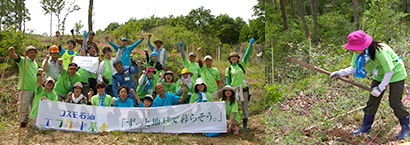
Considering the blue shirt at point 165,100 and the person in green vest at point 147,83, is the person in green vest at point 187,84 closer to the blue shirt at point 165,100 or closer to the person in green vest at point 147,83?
the blue shirt at point 165,100

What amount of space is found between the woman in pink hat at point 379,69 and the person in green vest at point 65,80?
4635 millimetres

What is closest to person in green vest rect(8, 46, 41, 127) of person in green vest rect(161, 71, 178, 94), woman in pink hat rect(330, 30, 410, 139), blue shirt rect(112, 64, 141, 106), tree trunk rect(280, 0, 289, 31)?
blue shirt rect(112, 64, 141, 106)

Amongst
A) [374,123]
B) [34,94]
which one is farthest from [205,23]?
[374,123]

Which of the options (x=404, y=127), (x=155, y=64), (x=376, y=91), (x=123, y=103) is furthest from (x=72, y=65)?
(x=404, y=127)

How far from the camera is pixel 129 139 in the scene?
4.36m

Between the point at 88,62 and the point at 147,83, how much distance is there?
1358 millimetres

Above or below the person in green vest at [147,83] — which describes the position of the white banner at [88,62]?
above

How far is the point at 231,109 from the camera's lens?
15.9 feet

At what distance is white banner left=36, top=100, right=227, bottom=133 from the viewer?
4.77 metres

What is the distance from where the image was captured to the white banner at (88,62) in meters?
5.46

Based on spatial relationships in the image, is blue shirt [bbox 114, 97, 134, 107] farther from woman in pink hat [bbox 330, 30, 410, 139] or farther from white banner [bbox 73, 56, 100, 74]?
woman in pink hat [bbox 330, 30, 410, 139]

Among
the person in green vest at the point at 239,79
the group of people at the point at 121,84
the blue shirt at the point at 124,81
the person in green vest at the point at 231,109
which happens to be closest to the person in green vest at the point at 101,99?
the group of people at the point at 121,84

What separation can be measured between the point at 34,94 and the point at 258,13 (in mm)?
4542

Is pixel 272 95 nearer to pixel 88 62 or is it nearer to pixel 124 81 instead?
pixel 124 81
